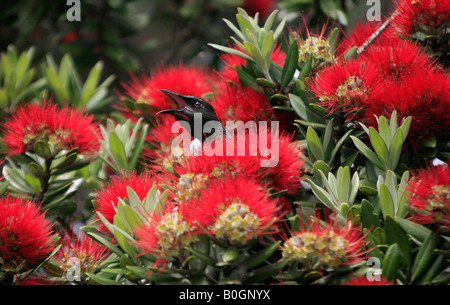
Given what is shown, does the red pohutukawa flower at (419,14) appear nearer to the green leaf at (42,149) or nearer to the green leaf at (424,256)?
the green leaf at (424,256)

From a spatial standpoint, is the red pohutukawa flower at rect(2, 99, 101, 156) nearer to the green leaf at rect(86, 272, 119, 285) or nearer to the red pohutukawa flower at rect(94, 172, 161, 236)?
the red pohutukawa flower at rect(94, 172, 161, 236)

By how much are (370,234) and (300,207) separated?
145 mm

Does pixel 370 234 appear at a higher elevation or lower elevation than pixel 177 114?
lower

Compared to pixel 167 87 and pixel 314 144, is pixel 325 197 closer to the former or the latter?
pixel 314 144

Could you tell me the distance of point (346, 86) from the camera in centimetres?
105

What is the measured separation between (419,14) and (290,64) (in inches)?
12.6

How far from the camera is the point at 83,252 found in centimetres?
105

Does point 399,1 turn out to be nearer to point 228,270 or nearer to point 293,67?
point 293,67

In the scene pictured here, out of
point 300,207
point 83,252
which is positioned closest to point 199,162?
point 300,207

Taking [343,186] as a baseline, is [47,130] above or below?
above

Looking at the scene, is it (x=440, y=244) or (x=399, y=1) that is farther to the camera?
(x=399, y=1)

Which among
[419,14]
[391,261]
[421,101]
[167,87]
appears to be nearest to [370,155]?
[421,101]

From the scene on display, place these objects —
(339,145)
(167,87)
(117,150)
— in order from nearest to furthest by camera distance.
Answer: (339,145) < (117,150) < (167,87)
